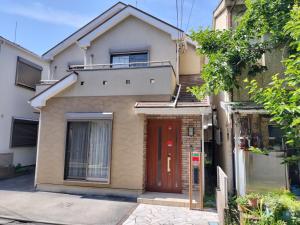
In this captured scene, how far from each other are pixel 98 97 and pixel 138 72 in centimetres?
252

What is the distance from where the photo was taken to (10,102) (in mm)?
16484

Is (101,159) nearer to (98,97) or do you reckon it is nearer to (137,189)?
(137,189)

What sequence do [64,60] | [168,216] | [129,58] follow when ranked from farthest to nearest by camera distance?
[64,60] → [129,58] → [168,216]

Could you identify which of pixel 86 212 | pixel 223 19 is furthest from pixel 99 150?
pixel 223 19

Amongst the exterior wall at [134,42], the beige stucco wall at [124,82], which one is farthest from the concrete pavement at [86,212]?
the exterior wall at [134,42]

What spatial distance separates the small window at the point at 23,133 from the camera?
1667cm

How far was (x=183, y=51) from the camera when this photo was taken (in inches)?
644

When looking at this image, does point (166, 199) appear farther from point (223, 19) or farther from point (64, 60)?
point (64, 60)

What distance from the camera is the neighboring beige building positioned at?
859 cm

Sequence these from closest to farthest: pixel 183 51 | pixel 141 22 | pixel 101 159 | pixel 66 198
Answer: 1. pixel 66 198
2. pixel 101 159
3. pixel 141 22
4. pixel 183 51

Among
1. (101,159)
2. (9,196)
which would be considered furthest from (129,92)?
(9,196)

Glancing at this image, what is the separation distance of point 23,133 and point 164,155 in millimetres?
12275

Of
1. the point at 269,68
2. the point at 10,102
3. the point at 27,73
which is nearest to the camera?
the point at 269,68

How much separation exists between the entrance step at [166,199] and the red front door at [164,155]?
21.6 inches
